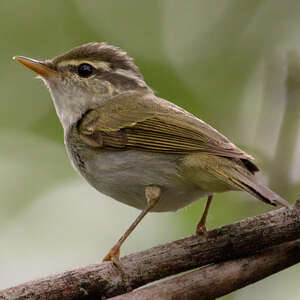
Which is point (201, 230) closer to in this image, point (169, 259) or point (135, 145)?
point (169, 259)

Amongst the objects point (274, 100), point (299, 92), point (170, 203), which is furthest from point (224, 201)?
point (299, 92)

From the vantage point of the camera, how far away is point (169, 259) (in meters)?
2.66

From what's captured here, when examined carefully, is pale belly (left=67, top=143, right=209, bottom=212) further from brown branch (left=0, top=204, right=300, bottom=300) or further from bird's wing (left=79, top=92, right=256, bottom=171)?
brown branch (left=0, top=204, right=300, bottom=300)

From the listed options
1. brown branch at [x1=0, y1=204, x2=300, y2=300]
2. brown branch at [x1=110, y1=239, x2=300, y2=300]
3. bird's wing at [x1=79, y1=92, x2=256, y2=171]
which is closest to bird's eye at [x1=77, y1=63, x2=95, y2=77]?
bird's wing at [x1=79, y1=92, x2=256, y2=171]

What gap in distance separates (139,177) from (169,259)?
101 centimetres

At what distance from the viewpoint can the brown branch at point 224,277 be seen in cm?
250

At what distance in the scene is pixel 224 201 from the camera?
4137 mm

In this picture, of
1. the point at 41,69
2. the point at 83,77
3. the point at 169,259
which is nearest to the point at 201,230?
the point at 169,259

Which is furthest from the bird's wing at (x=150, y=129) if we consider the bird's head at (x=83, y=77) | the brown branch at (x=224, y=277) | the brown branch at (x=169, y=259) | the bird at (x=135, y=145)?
the brown branch at (x=224, y=277)

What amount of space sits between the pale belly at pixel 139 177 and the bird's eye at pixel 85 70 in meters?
0.90

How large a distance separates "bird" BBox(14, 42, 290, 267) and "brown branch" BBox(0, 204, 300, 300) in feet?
0.80

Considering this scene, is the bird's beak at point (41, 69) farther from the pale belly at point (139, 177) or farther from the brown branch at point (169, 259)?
the brown branch at point (169, 259)

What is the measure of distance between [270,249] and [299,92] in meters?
0.93

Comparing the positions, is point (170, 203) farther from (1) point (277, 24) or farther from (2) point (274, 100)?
(1) point (277, 24)
